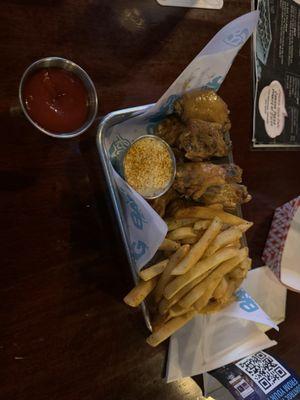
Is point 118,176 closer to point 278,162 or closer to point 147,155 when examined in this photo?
point 147,155

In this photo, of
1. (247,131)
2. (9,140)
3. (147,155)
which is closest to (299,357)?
(247,131)

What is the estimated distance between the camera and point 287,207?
222cm

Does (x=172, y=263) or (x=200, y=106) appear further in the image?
(x=200, y=106)

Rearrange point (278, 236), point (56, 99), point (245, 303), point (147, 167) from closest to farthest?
point (56, 99) → point (147, 167) → point (245, 303) → point (278, 236)

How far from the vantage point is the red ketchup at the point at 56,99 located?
4.66 ft

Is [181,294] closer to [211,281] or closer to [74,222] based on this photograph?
[211,281]

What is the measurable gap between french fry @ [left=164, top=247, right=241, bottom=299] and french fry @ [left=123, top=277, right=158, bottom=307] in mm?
58

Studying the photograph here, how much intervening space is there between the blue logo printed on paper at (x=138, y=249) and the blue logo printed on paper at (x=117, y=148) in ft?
0.95

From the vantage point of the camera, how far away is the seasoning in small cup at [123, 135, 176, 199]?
1546mm

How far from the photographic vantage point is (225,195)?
5.55 ft

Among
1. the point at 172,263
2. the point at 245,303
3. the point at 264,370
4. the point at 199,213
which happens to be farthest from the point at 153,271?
the point at 264,370

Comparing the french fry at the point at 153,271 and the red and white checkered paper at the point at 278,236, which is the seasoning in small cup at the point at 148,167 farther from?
the red and white checkered paper at the point at 278,236

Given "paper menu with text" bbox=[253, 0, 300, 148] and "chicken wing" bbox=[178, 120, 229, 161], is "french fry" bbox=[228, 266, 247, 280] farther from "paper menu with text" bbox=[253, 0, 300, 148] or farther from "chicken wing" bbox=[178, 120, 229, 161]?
"paper menu with text" bbox=[253, 0, 300, 148]

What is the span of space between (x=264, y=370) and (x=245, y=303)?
0.99 ft
